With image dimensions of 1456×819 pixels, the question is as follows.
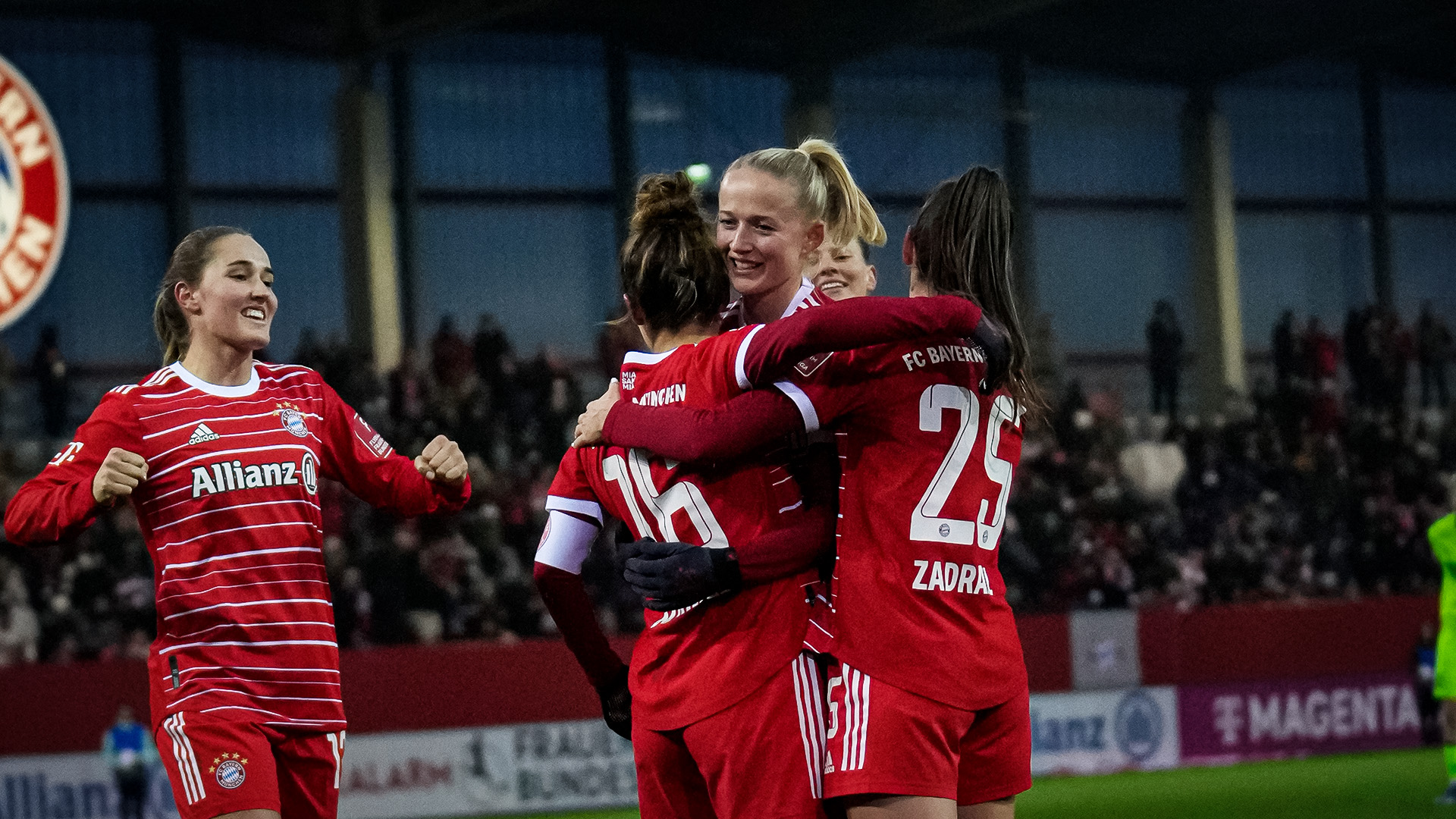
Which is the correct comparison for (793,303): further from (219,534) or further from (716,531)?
(219,534)

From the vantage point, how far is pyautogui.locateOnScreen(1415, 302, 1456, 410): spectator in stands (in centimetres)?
2189

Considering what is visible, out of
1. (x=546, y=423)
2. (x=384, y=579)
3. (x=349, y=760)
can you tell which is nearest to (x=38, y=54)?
(x=546, y=423)

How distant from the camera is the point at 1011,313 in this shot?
126 inches

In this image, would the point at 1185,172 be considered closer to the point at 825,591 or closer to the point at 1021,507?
the point at 1021,507

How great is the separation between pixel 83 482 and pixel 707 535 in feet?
5.59

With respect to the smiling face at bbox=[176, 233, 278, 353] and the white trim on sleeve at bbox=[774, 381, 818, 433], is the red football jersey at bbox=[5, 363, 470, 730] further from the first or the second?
the white trim on sleeve at bbox=[774, 381, 818, 433]

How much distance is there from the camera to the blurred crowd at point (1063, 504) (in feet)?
42.9

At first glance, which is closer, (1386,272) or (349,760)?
(349,760)

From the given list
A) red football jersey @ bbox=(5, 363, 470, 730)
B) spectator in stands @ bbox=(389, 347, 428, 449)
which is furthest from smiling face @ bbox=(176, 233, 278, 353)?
spectator in stands @ bbox=(389, 347, 428, 449)

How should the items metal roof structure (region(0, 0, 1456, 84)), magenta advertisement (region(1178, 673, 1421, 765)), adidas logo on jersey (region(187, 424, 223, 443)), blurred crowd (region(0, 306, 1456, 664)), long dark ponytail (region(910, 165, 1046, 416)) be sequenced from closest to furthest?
long dark ponytail (region(910, 165, 1046, 416)) → adidas logo on jersey (region(187, 424, 223, 443)) → blurred crowd (region(0, 306, 1456, 664)) → magenta advertisement (region(1178, 673, 1421, 765)) → metal roof structure (region(0, 0, 1456, 84))

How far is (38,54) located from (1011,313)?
17.5 m

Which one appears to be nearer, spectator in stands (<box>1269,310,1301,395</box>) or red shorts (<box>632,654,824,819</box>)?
red shorts (<box>632,654,824,819</box>)

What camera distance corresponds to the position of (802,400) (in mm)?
3018

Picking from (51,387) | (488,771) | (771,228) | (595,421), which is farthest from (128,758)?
(771,228)
